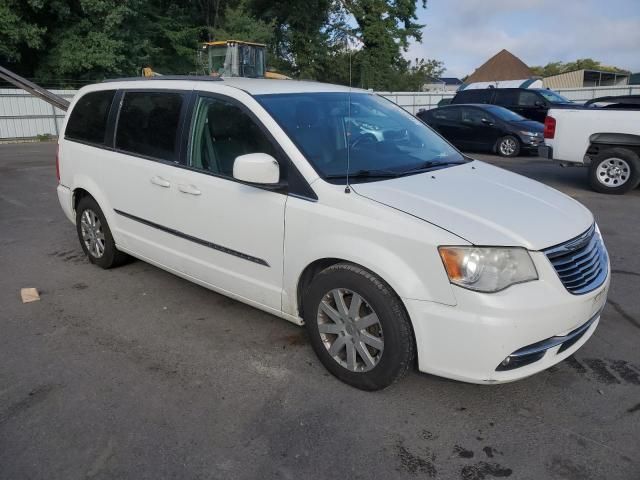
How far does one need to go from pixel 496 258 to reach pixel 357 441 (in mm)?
1137

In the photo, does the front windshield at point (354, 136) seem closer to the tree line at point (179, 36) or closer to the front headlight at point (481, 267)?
the front headlight at point (481, 267)

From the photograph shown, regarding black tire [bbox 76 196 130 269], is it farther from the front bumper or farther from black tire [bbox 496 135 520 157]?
black tire [bbox 496 135 520 157]

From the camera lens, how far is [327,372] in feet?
11.0

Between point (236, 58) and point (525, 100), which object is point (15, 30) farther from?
point (525, 100)

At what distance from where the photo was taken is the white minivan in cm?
269

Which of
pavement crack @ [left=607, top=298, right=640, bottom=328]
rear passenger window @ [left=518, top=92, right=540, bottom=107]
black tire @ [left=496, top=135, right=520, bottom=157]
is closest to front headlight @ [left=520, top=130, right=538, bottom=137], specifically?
black tire @ [left=496, top=135, right=520, bottom=157]

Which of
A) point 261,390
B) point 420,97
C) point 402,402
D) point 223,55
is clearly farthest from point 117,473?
point 420,97

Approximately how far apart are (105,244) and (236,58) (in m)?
15.4

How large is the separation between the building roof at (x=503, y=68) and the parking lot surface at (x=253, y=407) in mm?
74139

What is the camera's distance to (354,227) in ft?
9.66

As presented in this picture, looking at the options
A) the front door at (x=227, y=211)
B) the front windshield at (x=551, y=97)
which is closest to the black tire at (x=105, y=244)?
the front door at (x=227, y=211)

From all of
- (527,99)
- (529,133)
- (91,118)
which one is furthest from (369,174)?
(527,99)

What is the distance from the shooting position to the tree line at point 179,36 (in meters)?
22.7

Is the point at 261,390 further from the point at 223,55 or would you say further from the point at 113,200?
the point at 223,55
